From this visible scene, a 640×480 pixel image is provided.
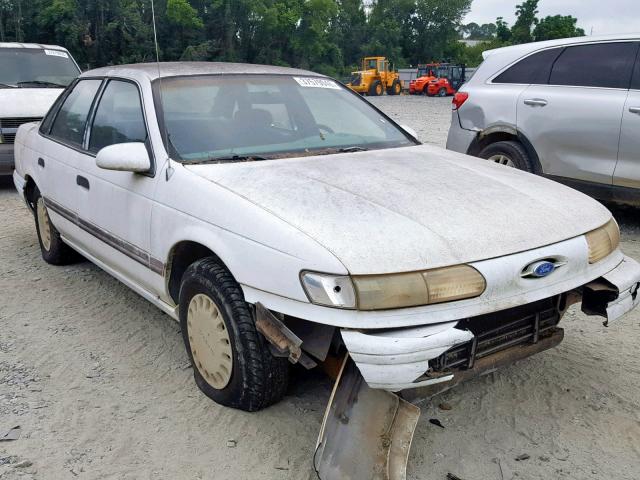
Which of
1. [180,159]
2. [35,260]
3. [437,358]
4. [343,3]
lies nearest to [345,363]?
[437,358]

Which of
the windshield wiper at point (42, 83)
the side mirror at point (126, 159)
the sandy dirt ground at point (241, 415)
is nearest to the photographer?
the sandy dirt ground at point (241, 415)

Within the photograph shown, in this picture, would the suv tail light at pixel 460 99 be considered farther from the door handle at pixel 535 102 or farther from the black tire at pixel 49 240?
the black tire at pixel 49 240

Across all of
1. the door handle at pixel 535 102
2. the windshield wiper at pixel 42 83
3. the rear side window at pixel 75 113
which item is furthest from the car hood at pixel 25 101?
the door handle at pixel 535 102

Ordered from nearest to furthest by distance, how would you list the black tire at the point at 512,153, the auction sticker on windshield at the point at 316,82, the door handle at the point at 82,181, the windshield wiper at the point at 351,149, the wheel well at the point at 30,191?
1. the windshield wiper at the point at 351,149
2. the door handle at the point at 82,181
3. the auction sticker on windshield at the point at 316,82
4. the wheel well at the point at 30,191
5. the black tire at the point at 512,153

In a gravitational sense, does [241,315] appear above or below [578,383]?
above

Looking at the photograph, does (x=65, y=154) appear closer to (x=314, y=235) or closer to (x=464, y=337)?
(x=314, y=235)

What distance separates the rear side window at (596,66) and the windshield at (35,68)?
6141 mm

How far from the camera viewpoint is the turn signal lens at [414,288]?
2.27 metres

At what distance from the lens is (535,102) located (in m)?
6.08

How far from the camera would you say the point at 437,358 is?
2.43 m

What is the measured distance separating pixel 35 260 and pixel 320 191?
3499mm

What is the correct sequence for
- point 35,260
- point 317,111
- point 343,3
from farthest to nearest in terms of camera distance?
point 343,3, point 35,260, point 317,111

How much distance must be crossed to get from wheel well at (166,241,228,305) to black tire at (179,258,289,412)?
11cm

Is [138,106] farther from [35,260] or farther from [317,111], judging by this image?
[35,260]
